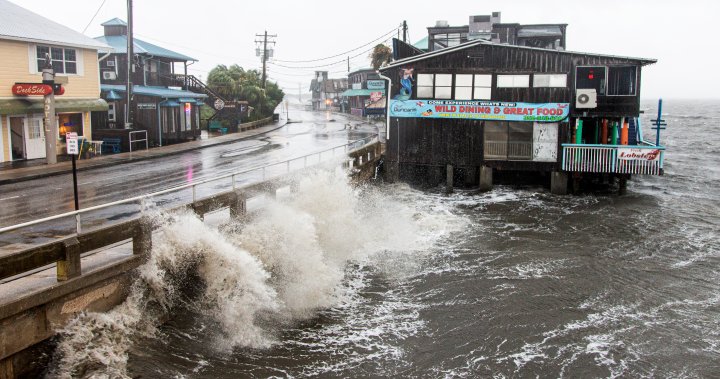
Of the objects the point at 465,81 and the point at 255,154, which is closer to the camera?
the point at 465,81

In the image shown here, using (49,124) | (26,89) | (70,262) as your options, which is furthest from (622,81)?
(26,89)

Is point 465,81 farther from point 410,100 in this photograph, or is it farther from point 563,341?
point 563,341

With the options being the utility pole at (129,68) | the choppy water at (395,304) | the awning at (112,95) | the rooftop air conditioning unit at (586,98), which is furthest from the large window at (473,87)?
the awning at (112,95)

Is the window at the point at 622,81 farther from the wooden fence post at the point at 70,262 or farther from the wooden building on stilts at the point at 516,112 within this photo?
the wooden fence post at the point at 70,262

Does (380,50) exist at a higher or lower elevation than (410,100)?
higher

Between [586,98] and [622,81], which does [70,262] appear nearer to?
[586,98]

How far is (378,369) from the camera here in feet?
36.5

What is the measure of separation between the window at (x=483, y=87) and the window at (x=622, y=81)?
5.34 meters

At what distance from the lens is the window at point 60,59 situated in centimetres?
2944

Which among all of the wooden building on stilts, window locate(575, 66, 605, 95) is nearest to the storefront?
the wooden building on stilts

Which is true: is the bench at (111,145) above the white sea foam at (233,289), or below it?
above

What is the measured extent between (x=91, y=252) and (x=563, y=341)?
9.25 meters

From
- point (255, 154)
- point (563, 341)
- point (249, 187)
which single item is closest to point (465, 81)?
point (255, 154)

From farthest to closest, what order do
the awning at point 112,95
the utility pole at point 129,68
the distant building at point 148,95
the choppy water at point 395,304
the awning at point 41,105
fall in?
the distant building at point 148,95
the awning at point 112,95
the utility pole at point 129,68
the awning at point 41,105
the choppy water at point 395,304
